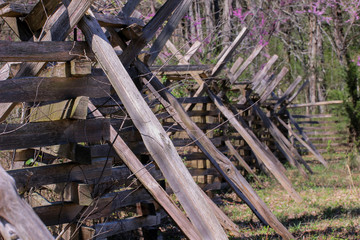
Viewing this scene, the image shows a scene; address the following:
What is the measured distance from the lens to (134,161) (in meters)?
3.96

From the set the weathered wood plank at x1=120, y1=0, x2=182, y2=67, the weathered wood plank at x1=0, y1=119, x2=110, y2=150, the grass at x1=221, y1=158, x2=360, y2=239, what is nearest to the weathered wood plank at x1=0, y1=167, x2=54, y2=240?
the weathered wood plank at x1=0, y1=119, x2=110, y2=150

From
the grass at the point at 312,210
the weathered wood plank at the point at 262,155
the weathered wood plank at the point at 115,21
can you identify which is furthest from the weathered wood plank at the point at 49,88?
the weathered wood plank at the point at 262,155

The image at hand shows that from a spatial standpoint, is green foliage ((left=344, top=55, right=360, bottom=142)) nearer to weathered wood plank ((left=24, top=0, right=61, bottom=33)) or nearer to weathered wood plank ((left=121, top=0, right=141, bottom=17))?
weathered wood plank ((left=121, top=0, right=141, bottom=17))

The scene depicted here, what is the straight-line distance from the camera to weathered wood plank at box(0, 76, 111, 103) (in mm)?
3623

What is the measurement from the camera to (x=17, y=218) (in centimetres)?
178

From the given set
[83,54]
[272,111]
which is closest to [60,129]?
[83,54]

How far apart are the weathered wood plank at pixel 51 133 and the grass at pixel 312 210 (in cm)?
258

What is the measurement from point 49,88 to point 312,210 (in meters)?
5.28

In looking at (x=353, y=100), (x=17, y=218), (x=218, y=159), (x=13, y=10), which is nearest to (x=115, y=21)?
(x=13, y=10)

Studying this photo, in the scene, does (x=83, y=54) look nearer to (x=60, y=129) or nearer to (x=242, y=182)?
(x=60, y=129)

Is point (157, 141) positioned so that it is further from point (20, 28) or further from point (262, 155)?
point (262, 155)

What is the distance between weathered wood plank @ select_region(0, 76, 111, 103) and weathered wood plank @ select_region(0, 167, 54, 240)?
1878 millimetres

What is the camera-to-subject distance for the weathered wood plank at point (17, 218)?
69.1 inches

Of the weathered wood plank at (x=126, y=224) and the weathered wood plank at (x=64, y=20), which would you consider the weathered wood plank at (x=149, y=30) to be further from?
the weathered wood plank at (x=126, y=224)
